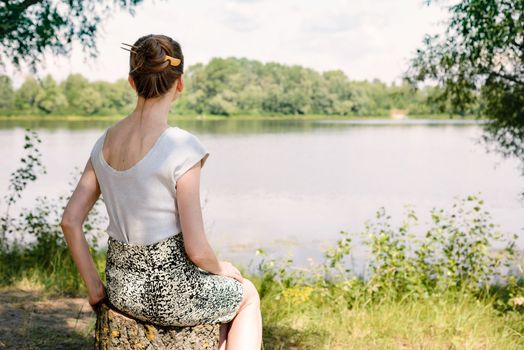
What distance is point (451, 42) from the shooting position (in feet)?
24.1

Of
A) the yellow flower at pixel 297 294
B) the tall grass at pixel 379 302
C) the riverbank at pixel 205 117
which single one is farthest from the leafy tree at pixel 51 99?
the yellow flower at pixel 297 294

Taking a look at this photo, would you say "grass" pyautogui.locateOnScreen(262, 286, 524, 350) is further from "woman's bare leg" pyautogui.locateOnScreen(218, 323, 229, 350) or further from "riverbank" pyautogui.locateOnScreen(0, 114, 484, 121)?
"riverbank" pyautogui.locateOnScreen(0, 114, 484, 121)

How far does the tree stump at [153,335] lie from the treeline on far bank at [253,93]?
163 ft

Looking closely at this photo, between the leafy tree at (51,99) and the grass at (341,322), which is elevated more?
the leafy tree at (51,99)

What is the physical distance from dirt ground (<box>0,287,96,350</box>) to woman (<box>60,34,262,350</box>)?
5.56 ft

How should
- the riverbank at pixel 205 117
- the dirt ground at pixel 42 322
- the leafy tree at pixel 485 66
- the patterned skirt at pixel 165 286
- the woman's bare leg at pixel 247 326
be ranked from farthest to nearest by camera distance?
the riverbank at pixel 205 117, the leafy tree at pixel 485 66, the dirt ground at pixel 42 322, the woman's bare leg at pixel 247 326, the patterned skirt at pixel 165 286

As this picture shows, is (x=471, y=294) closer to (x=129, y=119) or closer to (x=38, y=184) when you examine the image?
(x=129, y=119)

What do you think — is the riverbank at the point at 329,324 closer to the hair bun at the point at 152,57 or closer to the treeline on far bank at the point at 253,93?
the hair bun at the point at 152,57

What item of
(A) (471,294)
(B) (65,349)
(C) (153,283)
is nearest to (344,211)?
(A) (471,294)

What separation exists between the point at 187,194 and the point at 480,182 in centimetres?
1993

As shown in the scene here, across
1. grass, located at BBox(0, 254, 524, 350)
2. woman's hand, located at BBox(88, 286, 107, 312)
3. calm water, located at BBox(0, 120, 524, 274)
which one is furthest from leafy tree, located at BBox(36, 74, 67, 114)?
woman's hand, located at BBox(88, 286, 107, 312)

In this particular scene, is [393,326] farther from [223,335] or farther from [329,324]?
[223,335]

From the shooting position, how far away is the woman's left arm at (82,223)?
222cm

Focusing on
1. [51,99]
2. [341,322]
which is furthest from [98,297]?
[51,99]
